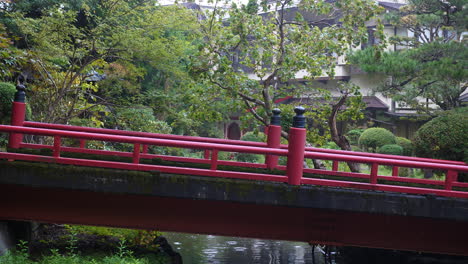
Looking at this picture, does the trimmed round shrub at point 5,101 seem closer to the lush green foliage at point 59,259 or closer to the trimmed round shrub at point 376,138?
the lush green foliage at point 59,259

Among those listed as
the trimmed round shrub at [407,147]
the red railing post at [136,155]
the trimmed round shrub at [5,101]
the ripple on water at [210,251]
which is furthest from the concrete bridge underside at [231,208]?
the ripple on water at [210,251]

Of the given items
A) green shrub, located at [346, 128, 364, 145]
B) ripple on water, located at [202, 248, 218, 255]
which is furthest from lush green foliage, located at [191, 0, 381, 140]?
green shrub, located at [346, 128, 364, 145]

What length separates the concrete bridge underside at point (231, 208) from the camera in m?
7.04

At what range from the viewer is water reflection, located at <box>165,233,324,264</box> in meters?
13.2

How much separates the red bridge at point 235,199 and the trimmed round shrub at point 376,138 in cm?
1650

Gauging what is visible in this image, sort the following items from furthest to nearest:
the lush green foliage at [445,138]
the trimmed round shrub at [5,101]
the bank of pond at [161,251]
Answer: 1. the trimmed round shrub at [5,101]
2. the lush green foliage at [445,138]
3. the bank of pond at [161,251]

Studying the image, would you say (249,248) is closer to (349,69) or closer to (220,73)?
(220,73)

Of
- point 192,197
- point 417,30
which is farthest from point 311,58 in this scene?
point 417,30

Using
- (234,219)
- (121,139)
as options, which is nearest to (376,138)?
(234,219)

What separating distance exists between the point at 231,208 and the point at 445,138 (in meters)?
6.32

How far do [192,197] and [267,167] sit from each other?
2.29m

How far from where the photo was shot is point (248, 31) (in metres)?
13.0

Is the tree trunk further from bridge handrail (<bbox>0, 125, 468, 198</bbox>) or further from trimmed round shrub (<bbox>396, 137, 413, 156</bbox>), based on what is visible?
bridge handrail (<bbox>0, 125, 468, 198</bbox>)

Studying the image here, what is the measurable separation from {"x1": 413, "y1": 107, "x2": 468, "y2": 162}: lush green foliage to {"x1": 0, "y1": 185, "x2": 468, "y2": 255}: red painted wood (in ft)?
13.3
